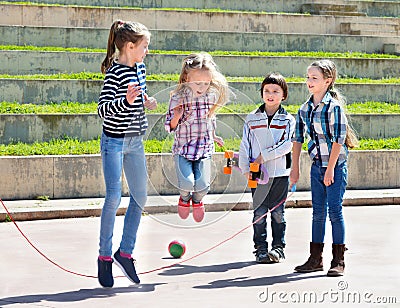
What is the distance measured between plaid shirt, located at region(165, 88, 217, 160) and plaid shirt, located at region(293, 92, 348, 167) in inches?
34.7

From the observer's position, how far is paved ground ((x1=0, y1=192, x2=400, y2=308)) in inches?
260

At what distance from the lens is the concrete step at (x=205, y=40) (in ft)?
55.7

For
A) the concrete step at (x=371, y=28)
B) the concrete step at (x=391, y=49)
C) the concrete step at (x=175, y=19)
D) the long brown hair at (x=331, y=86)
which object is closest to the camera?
the long brown hair at (x=331, y=86)

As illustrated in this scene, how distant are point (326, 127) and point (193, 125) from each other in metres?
1.13

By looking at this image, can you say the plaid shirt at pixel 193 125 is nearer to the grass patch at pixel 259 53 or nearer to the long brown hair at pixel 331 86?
the long brown hair at pixel 331 86

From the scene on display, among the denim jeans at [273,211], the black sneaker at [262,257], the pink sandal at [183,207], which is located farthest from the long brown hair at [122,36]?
the black sneaker at [262,257]

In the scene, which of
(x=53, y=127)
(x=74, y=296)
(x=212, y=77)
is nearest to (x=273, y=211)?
(x=212, y=77)

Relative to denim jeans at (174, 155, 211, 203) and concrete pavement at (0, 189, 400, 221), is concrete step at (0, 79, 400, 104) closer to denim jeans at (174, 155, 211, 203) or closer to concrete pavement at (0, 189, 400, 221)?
concrete pavement at (0, 189, 400, 221)

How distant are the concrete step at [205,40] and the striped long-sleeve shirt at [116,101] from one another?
10421 millimetres

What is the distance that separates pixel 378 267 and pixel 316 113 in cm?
141

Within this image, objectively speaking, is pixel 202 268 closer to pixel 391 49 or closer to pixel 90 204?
pixel 90 204

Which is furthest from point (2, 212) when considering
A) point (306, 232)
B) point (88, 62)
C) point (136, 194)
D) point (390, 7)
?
point (390, 7)

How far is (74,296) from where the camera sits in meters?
6.70

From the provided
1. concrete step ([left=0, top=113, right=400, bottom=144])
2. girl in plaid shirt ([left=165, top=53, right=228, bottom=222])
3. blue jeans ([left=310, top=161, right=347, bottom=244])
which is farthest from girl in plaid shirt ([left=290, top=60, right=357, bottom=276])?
concrete step ([left=0, top=113, right=400, bottom=144])
